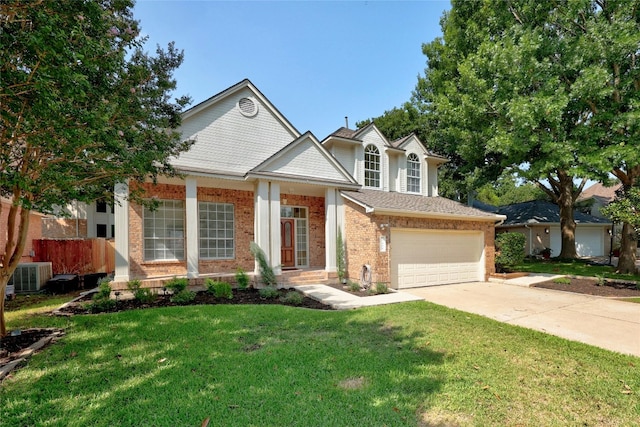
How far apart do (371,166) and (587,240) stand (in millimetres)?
23152

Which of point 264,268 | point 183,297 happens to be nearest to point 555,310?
point 264,268

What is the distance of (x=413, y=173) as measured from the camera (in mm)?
15992

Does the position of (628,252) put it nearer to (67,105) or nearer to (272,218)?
(272,218)

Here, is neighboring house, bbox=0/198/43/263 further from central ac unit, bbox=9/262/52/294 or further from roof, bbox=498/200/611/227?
roof, bbox=498/200/611/227

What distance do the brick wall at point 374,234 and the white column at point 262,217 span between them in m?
3.35

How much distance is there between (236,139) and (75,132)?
7.33 m

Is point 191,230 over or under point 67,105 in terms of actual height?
under

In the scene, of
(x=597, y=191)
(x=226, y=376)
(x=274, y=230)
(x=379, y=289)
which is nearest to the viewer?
(x=226, y=376)

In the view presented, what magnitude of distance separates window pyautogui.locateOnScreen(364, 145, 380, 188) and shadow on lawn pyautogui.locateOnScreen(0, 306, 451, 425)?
366 inches

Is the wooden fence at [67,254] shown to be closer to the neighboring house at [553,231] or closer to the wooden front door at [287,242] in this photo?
the wooden front door at [287,242]

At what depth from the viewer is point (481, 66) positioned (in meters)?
12.7

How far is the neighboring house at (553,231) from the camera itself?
2373cm

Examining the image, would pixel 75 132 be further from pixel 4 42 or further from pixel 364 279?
pixel 364 279

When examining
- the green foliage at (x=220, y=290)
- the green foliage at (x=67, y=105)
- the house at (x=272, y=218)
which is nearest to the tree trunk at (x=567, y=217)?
the house at (x=272, y=218)
